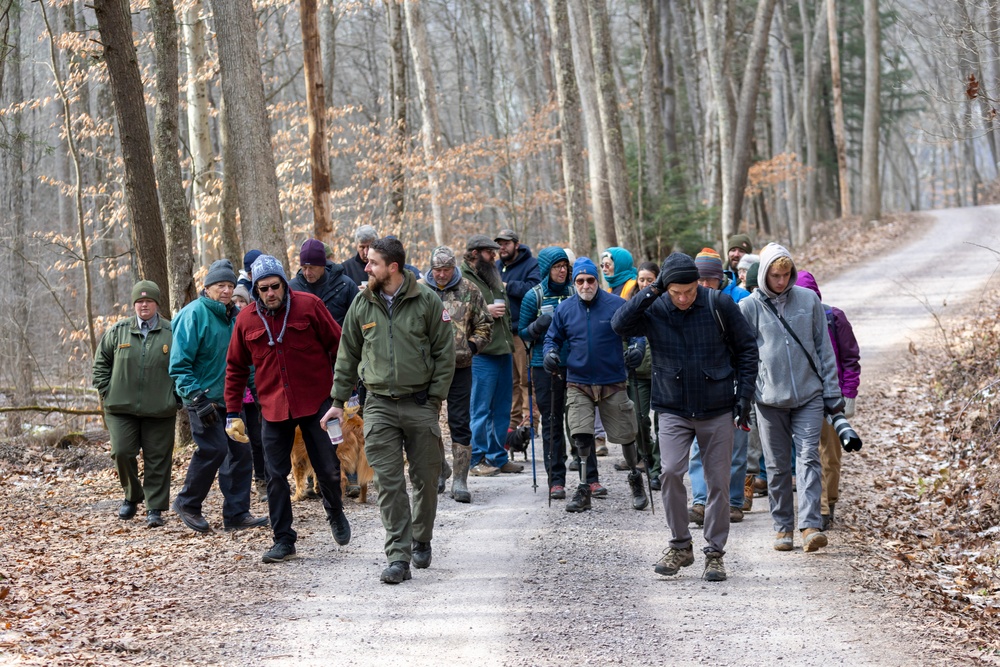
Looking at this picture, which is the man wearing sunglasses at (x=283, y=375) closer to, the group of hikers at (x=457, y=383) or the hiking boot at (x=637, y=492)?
the group of hikers at (x=457, y=383)

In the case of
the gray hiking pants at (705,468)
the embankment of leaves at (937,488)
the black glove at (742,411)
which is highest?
the black glove at (742,411)

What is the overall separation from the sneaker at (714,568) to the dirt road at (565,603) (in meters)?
0.08

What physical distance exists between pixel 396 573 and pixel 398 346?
1.55 meters

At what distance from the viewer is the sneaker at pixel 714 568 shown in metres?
6.40

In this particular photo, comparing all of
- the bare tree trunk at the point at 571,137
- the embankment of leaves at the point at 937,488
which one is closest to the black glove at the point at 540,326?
the embankment of leaves at the point at 937,488

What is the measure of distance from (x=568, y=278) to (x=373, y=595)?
379cm

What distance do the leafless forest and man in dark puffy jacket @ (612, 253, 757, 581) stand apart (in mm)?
5212

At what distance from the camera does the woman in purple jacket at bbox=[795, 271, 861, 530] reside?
7.55 m

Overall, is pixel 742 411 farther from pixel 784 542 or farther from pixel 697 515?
pixel 697 515

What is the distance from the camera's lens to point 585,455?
27.1 feet

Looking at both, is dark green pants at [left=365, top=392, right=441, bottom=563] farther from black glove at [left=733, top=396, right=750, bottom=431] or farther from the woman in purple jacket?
the woman in purple jacket

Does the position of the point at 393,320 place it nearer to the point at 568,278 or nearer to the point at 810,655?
the point at 568,278

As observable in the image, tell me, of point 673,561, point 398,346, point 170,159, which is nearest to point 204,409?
point 398,346

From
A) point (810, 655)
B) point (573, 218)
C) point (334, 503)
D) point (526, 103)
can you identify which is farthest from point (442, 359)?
point (526, 103)
